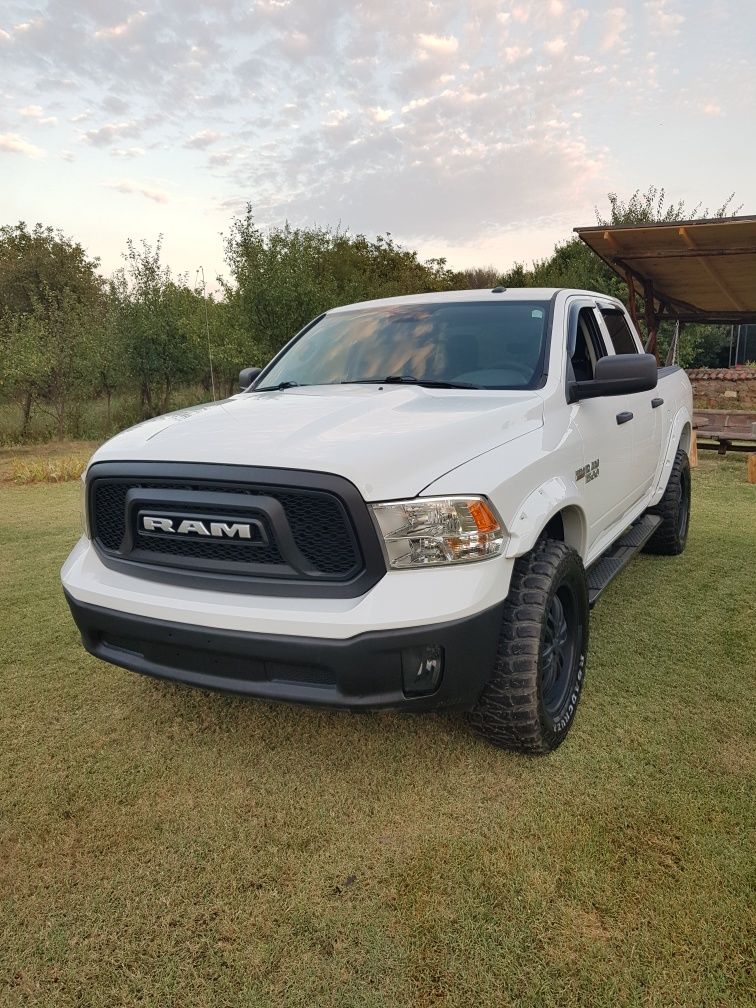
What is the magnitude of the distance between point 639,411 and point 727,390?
541 inches

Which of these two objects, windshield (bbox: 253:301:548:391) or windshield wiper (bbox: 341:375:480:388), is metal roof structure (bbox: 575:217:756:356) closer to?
windshield (bbox: 253:301:548:391)

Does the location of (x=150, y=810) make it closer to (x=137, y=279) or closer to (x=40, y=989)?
(x=40, y=989)

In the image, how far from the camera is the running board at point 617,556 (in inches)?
137

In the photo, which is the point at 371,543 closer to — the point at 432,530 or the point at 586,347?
the point at 432,530

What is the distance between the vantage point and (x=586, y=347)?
3.80 metres

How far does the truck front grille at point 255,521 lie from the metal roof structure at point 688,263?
313 inches

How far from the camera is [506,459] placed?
249 cm

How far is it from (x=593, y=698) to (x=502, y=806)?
0.98 meters

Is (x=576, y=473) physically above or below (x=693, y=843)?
above

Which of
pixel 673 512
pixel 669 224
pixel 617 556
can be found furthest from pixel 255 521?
pixel 669 224

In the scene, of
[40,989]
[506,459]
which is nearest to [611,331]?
[506,459]

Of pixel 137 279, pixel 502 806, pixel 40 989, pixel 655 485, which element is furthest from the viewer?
pixel 137 279

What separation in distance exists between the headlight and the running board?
1.09m

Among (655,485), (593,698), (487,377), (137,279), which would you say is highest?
(137,279)
